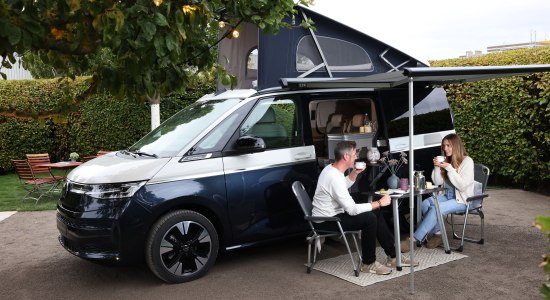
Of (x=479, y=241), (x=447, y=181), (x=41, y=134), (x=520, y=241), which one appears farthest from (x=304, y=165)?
(x=41, y=134)

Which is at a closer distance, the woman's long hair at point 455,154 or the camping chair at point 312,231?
the camping chair at point 312,231

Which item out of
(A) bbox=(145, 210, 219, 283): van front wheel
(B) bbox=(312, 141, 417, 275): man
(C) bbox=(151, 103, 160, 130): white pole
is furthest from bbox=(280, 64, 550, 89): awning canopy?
(C) bbox=(151, 103, 160, 130): white pole

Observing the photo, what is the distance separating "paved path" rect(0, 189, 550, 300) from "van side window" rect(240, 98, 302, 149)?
Answer: 4.52 ft

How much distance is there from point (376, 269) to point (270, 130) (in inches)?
74.4

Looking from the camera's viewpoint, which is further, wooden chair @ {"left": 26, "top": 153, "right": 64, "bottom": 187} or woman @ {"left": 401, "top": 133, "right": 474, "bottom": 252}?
wooden chair @ {"left": 26, "top": 153, "right": 64, "bottom": 187}

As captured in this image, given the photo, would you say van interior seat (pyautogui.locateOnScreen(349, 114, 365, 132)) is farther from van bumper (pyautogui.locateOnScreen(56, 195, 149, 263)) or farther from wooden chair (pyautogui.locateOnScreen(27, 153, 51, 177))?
wooden chair (pyautogui.locateOnScreen(27, 153, 51, 177))

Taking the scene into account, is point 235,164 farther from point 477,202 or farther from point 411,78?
point 477,202

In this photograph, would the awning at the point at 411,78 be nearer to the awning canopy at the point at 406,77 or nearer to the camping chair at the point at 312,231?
the awning canopy at the point at 406,77

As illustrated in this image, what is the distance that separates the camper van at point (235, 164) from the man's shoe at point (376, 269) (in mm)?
889

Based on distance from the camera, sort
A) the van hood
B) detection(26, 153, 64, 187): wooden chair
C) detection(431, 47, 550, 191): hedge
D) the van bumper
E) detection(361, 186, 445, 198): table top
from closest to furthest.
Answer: the van bumper
the van hood
detection(361, 186, 445, 198): table top
detection(431, 47, 550, 191): hedge
detection(26, 153, 64, 187): wooden chair

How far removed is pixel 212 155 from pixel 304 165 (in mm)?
1148

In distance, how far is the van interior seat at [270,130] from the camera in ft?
19.7

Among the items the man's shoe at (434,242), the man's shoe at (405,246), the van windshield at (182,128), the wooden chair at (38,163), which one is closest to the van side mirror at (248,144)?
the van windshield at (182,128)

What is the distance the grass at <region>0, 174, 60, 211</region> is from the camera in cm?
995
